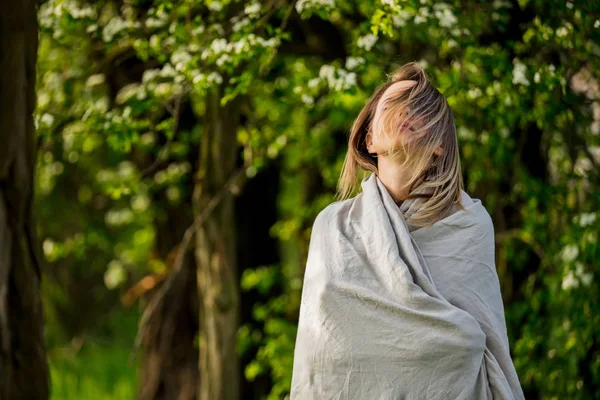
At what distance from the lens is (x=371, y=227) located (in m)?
2.40

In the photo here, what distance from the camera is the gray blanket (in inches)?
89.8

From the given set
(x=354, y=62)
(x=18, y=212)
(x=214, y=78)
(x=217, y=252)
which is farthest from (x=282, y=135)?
(x=18, y=212)

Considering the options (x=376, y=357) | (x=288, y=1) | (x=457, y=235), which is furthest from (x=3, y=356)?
(x=288, y=1)

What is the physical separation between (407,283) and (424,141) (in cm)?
41

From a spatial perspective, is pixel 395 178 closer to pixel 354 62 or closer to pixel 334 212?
pixel 334 212

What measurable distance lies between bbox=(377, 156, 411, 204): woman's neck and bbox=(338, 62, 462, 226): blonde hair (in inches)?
0.6

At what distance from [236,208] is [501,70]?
2637mm

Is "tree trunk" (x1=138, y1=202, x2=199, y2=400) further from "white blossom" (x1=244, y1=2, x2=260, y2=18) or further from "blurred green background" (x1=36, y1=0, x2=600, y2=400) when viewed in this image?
"white blossom" (x1=244, y1=2, x2=260, y2=18)

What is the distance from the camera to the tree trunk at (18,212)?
128 inches

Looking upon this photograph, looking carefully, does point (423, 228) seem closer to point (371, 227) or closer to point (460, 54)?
point (371, 227)

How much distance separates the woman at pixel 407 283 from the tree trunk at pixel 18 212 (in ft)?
4.28

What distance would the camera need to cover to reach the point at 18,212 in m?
3.31

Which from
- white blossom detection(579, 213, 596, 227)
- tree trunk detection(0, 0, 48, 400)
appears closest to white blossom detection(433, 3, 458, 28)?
white blossom detection(579, 213, 596, 227)

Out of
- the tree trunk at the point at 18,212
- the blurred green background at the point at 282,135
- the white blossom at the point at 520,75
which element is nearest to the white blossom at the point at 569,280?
the blurred green background at the point at 282,135
